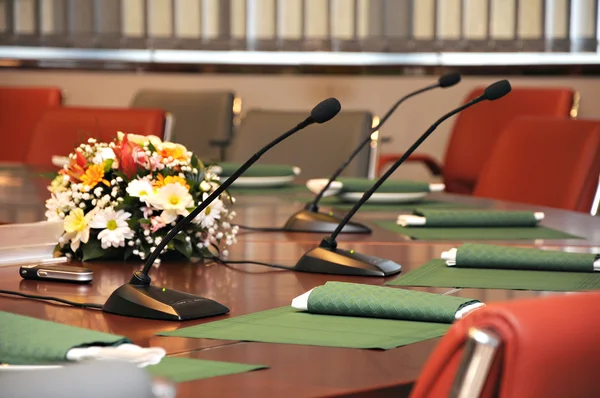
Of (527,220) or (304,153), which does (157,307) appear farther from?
(304,153)

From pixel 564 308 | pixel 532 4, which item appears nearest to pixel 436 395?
pixel 564 308

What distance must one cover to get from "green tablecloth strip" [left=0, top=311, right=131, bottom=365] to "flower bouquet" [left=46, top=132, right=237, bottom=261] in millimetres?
684

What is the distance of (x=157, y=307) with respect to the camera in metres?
1.37

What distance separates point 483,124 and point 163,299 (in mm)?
3313

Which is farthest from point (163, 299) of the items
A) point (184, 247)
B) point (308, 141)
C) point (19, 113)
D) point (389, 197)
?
point (19, 113)

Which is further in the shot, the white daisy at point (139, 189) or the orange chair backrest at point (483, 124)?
the orange chair backrest at point (483, 124)

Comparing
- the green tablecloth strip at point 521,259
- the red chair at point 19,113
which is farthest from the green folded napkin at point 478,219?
the red chair at point 19,113

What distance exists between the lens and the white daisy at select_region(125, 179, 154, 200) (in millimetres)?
1801

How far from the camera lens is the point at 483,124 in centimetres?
454

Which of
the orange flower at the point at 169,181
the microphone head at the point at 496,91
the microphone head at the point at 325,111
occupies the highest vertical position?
the microphone head at the point at 496,91

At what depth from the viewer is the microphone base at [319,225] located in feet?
7.23

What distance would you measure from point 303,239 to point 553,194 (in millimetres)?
1108

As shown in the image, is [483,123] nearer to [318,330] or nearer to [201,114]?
[201,114]

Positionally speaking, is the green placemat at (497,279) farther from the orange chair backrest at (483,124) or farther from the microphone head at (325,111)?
the orange chair backrest at (483,124)
